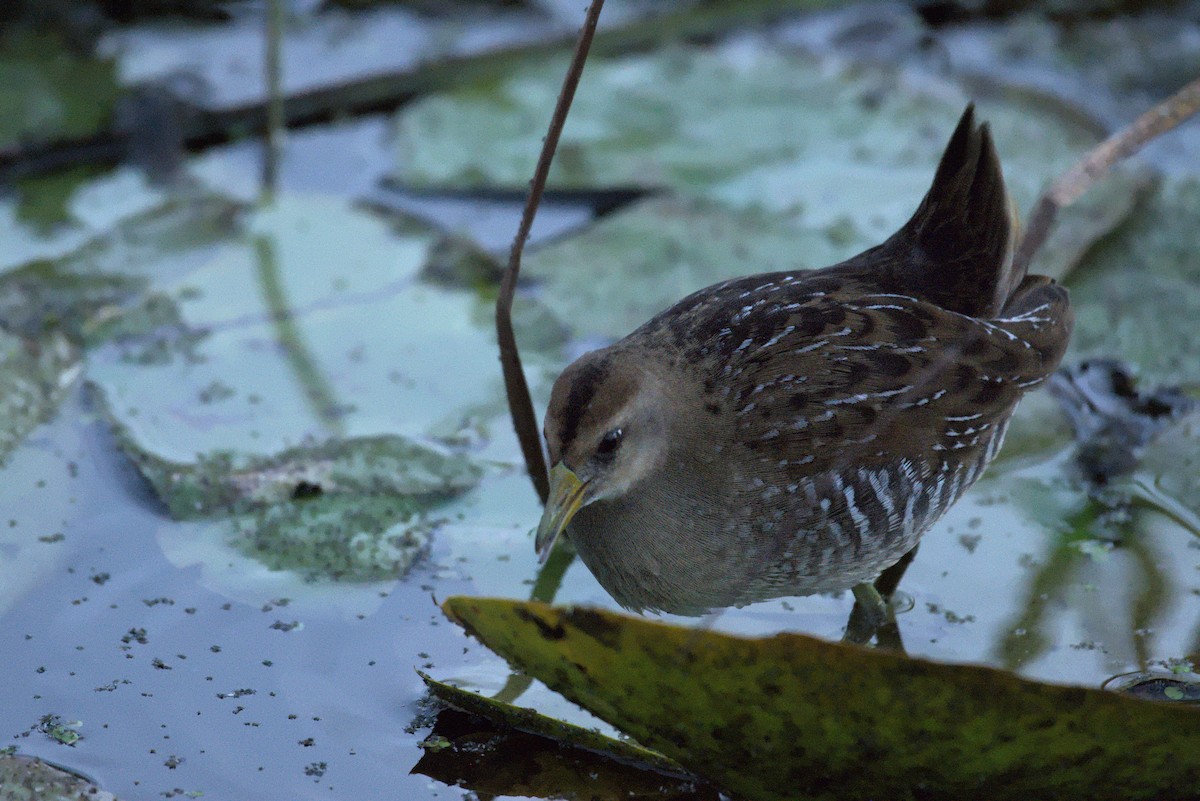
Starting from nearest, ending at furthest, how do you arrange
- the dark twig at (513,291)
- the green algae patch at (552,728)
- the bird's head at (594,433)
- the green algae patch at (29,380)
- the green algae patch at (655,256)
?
the bird's head at (594,433) < the green algae patch at (552,728) < the dark twig at (513,291) < the green algae patch at (29,380) < the green algae patch at (655,256)

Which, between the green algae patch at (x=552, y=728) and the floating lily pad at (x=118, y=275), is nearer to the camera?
the green algae patch at (x=552, y=728)

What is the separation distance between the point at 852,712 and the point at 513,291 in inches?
60.2

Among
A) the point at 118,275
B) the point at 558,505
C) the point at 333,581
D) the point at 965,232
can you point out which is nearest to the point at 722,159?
the point at 965,232

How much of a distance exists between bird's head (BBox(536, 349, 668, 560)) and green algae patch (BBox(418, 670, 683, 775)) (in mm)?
389

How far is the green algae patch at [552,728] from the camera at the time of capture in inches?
Result: 117

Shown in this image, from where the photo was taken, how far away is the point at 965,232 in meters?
3.47

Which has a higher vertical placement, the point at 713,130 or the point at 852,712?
the point at 713,130

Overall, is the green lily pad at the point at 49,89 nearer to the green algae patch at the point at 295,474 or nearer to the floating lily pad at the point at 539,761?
the green algae patch at the point at 295,474

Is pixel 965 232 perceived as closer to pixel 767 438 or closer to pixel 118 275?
pixel 767 438

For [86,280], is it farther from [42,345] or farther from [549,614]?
[549,614]

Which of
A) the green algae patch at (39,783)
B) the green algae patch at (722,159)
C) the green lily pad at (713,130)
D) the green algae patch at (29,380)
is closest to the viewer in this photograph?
the green algae patch at (39,783)

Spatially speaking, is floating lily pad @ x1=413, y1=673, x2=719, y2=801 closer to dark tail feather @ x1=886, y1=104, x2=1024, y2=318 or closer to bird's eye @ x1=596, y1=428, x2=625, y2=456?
bird's eye @ x1=596, y1=428, x2=625, y2=456

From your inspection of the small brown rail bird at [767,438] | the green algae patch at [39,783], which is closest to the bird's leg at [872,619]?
the small brown rail bird at [767,438]

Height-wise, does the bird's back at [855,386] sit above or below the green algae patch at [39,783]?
above
